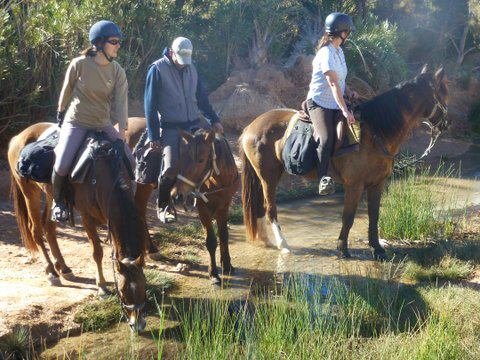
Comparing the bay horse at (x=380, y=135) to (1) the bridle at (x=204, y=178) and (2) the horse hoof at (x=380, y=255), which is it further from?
(1) the bridle at (x=204, y=178)

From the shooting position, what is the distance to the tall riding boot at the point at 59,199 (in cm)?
504

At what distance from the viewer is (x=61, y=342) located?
4594 millimetres

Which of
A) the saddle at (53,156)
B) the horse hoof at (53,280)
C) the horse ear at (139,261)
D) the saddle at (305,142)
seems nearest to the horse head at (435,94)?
the saddle at (305,142)

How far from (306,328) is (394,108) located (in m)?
3.54

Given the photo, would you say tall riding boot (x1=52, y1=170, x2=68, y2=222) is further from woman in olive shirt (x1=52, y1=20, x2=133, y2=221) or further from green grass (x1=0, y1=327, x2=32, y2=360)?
green grass (x1=0, y1=327, x2=32, y2=360)

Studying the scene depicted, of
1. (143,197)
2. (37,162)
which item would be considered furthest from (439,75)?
(37,162)

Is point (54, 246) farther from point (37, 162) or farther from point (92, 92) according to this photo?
point (92, 92)

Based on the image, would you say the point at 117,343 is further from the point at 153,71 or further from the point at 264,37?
the point at 264,37

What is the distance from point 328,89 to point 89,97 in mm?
2705

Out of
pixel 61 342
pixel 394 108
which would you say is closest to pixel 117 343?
pixel 61 342

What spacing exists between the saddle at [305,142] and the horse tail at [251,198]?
0.62 meters

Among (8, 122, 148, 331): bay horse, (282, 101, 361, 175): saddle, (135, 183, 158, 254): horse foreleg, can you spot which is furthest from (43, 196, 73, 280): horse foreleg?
(282, 101, 361, 175): saddle

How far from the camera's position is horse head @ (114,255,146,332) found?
422 cm

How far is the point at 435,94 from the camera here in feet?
20.5
